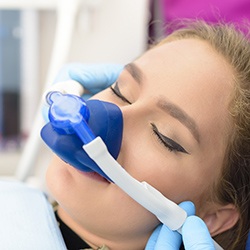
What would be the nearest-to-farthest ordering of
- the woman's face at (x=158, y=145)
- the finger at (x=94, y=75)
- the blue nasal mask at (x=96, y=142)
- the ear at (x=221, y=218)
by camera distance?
the blue nasal mask at (x=96, y=142)
the woman's face at (x=158, y=145)
the ear at (x=221, y=218)
the finger at (x=94, y=75)

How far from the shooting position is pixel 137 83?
111 centimetres

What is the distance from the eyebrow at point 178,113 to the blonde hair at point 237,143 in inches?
4.1

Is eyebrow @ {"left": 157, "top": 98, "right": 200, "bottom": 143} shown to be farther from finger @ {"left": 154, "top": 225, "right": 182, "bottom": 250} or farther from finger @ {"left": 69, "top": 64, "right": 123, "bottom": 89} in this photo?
finger @ {"left": 69, "top": 64, "right": 123, "bottom": 89}

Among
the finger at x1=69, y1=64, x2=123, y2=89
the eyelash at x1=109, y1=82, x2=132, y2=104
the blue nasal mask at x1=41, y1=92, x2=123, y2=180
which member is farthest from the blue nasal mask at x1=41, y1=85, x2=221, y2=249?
the finger at x1=69, y1=64, x2=123, y2=89

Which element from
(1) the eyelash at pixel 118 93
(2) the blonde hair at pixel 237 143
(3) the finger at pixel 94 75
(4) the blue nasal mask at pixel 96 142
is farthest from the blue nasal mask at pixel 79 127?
(3) the finger at pixel 94 75

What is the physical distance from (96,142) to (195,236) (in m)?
0.29

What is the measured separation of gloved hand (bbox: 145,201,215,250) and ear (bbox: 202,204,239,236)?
0.11 m

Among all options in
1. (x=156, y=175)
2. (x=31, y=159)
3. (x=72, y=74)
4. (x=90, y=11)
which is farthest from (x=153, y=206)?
(x=90, y=11)

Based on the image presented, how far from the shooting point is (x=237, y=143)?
113cm

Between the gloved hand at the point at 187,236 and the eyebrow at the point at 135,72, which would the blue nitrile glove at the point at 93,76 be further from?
the gloved hand at the point at 187,236

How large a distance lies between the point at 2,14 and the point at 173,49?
92 cm

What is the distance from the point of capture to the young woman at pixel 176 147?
1.04 m

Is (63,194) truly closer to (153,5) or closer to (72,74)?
(72,74)

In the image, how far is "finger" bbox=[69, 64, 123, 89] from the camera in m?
A: 1.45
